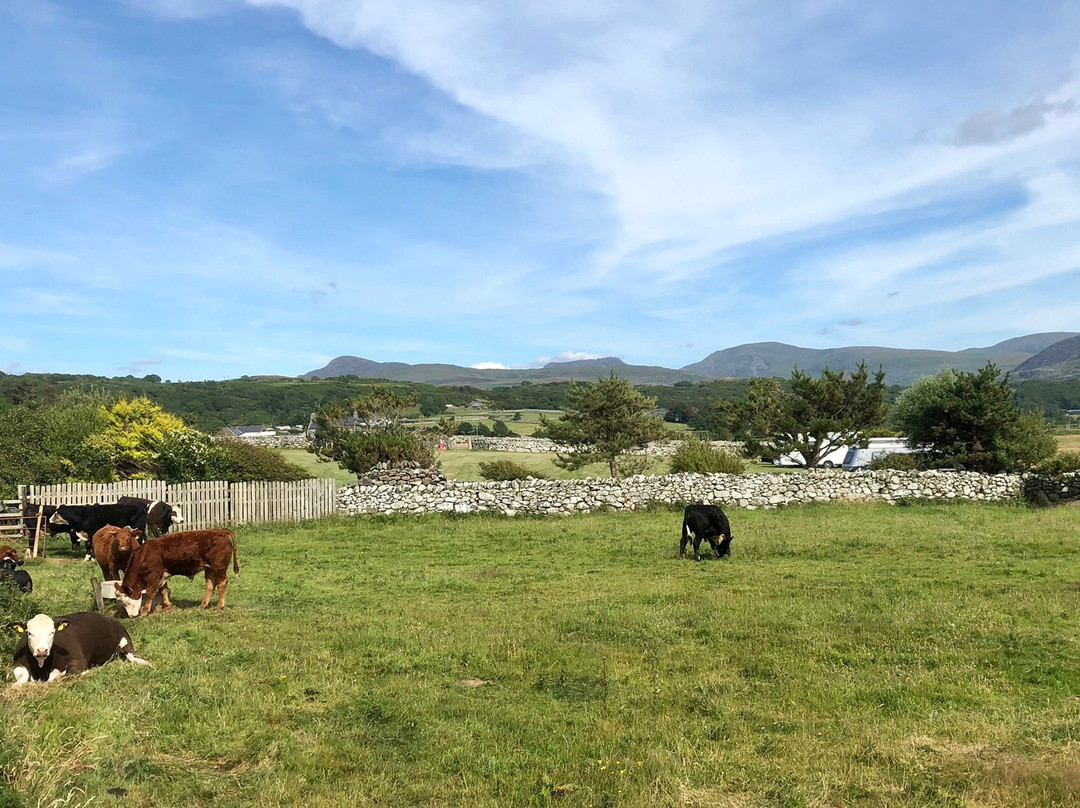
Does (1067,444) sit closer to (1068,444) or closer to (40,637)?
(1068,444)

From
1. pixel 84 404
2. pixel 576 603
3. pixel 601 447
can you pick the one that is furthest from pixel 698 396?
pixel 576 603

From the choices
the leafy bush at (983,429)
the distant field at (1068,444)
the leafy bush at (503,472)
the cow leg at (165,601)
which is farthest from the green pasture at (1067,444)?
the cow leg at (165,601)

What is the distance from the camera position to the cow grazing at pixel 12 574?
10359mm

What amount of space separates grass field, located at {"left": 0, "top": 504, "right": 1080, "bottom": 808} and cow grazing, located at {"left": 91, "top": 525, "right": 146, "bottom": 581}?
694 mm

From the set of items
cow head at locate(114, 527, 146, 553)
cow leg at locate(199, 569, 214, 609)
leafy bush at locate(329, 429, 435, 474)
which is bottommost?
cow leg at locate(199, 569, 214, 609)

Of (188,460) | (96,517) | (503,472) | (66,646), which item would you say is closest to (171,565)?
(66,646)

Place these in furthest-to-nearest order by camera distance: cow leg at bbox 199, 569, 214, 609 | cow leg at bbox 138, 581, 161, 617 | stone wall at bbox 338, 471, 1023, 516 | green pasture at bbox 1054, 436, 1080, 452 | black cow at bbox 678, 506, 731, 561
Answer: green pasture at bbox 1054, 436, 1080, 452 < stone wall at bbox 338, 471, 1023, 516 < black cow at bbox 678, 506, 731, 561 < cow leg at bbox 199, 569, 214, 609 < cow leg at bbox 138, 581, 161, 617

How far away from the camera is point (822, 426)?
41.2 meters

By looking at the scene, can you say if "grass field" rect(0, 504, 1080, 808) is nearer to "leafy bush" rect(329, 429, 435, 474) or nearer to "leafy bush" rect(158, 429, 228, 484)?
"leafy bush" rect(158, 429, 228, 484)

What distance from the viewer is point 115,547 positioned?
1212 centimetres

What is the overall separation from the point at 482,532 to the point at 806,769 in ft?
55.1

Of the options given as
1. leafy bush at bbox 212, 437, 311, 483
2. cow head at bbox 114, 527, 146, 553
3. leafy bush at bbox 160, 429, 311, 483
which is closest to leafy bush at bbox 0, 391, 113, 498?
leafy bush at bbox 160, 429, 311, 483

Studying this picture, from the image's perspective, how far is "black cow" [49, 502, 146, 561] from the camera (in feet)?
59.9

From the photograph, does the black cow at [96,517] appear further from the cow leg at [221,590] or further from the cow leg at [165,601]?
the cow leg at [221,590]
